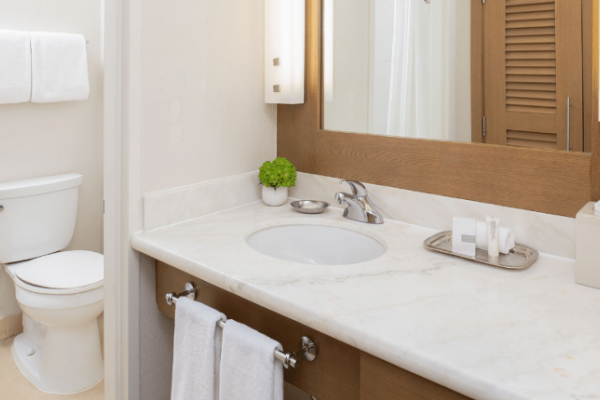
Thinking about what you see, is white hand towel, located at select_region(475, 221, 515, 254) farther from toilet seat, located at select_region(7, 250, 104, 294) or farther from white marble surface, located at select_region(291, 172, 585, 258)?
toilet seat, located at select_region(7, 250, 104, 294)

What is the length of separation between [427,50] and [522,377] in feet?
2.96

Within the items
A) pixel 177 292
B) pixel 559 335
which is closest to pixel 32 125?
pixel 177 292

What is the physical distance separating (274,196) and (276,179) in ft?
0.21

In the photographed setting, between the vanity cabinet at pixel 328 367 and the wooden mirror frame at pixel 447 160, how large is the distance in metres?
0.57

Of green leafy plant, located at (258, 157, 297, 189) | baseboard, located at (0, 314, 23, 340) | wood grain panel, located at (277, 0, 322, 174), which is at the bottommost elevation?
baseboard, located at (0, 314, 23, 340)

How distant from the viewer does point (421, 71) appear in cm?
132

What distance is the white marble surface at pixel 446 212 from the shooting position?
1.12 m

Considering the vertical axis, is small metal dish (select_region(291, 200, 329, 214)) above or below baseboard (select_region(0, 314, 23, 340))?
above

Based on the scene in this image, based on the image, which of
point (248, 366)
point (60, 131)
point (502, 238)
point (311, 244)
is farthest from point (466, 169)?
point (60, 131)

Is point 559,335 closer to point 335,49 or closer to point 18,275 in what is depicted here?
point 335,49

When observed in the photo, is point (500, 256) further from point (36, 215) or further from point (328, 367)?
point (36, 215)

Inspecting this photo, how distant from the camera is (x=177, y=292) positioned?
126 centimetres

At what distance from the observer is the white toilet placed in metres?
1.96

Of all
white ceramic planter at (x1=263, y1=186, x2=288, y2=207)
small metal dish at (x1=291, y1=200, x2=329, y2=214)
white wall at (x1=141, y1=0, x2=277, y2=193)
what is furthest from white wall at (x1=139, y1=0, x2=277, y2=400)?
small metal dish at (x1=291, y1=200, x2=329, y2=214)
